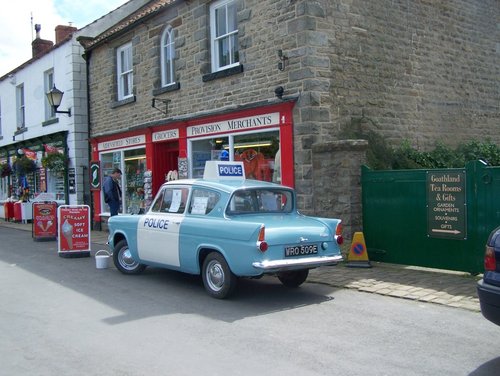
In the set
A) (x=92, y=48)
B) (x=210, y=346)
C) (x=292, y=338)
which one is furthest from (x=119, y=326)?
(x=92, y=48)

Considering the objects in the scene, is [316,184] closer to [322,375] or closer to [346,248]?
[346,248]

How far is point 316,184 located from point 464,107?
6165 mm

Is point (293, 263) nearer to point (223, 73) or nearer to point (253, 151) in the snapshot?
point (253, 151)

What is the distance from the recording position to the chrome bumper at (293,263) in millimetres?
6664

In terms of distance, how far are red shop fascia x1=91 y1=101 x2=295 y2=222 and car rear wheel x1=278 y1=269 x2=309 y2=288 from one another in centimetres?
319

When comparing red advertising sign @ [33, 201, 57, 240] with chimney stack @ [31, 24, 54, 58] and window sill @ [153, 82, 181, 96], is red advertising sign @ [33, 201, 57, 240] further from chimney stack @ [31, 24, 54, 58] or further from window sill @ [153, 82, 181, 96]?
chimney stack @ [31, 24, 54, 58]

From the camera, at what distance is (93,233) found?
674 inches

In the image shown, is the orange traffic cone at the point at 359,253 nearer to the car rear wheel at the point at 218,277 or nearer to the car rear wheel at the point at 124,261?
the car rear wheel at the point at 218,277

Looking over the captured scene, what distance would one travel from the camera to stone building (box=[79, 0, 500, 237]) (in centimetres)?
1057

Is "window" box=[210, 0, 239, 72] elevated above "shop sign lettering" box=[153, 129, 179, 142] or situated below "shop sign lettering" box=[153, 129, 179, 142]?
above

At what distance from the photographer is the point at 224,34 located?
42.2 ft

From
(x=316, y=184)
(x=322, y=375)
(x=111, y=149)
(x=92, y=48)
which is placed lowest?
(x=322, y=375)

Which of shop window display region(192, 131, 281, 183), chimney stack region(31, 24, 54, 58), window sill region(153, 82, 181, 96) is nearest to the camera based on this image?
shop window display region(192, 131, 281, 183)

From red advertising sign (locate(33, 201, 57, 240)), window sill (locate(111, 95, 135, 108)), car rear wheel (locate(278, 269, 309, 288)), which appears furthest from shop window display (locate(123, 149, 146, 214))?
car rear wheel (locate(278, 269, 309, 288))
